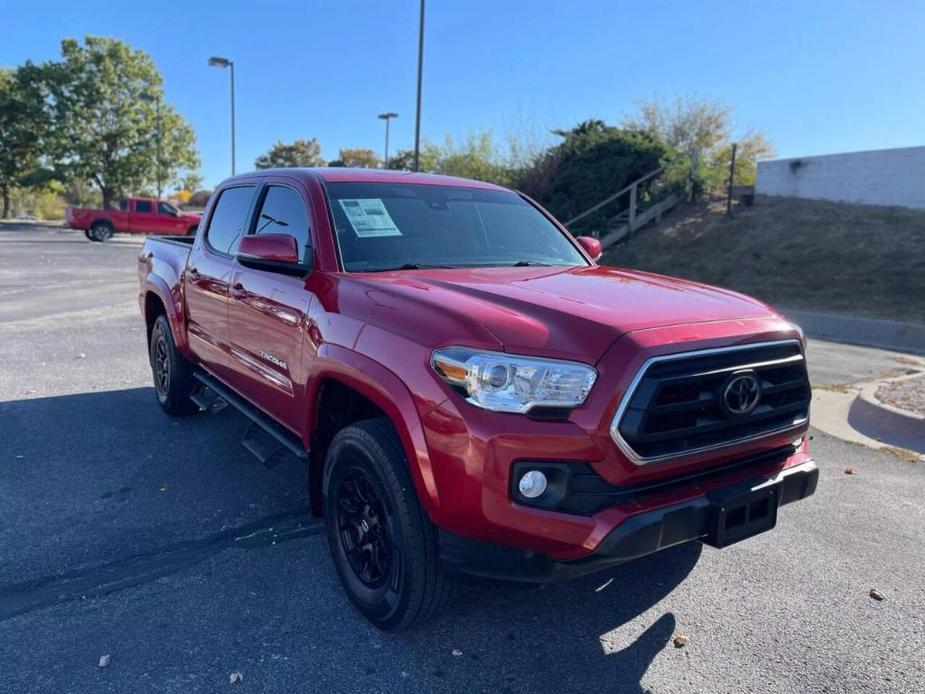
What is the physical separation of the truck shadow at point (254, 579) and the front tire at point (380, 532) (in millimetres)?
176

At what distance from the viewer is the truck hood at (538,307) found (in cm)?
247

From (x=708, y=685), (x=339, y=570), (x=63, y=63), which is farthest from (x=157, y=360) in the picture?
(x=63, y=63)

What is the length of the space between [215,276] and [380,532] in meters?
2.45

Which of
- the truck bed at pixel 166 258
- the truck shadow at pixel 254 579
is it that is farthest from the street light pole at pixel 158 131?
the truck shadow at pixel 254 579

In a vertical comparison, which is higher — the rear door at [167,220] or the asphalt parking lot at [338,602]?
the rear door at [167,220]

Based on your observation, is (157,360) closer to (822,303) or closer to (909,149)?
(822,303)

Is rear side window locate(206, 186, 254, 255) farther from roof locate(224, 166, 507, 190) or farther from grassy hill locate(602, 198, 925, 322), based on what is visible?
grassy hill locate(602, 198, 925, 322)

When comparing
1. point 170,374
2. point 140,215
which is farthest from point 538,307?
point 140,215

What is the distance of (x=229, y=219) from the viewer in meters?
4.80

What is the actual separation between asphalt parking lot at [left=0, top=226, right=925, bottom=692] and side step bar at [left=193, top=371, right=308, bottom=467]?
40cm

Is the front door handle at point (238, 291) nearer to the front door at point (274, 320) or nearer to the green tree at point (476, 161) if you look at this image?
the front door at point (274, 320)

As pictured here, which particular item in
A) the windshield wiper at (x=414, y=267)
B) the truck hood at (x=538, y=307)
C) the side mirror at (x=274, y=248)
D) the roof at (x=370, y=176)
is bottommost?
the truck hood at (x=538, y=307)

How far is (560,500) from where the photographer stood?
7.80ft

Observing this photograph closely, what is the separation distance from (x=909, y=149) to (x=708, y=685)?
57.9 feet
